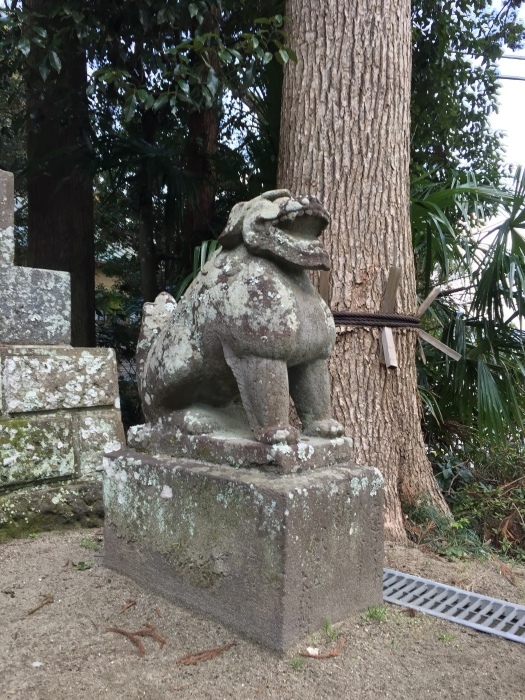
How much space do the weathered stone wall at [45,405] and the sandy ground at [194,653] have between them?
593mm

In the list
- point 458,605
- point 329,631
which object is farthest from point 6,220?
point 458,605

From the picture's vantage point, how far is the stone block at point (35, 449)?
2713 mm

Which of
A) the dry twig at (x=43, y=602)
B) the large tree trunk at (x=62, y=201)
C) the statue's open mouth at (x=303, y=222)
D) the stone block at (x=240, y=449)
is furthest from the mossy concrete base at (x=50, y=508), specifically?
the large tree trunk at (x=62, y=201)

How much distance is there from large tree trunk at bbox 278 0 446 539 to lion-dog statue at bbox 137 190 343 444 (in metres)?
1.13

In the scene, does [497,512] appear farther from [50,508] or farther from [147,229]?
[147,229]

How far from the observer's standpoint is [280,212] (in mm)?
1924

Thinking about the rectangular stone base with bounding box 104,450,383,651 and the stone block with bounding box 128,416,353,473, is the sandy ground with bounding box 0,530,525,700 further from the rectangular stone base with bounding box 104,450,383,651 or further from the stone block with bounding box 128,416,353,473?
the stone block with bounding box 128,416,353,473

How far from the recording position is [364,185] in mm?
3275

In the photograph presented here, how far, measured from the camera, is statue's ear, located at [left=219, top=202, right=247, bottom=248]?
202cm

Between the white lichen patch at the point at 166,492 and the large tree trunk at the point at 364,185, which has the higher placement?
the large tree trunk at the point at 364,185

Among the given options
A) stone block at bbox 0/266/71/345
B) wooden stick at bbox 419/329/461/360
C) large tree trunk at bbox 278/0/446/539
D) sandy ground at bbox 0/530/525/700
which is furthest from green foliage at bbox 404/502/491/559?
stone block at bbox 0/266/71/345

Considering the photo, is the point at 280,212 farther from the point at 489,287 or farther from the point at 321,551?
the point at 489,287

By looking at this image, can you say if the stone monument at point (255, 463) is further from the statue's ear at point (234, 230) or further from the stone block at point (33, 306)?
the stone block at point (33, 306)

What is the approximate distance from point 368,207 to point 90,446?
1.93 meters
